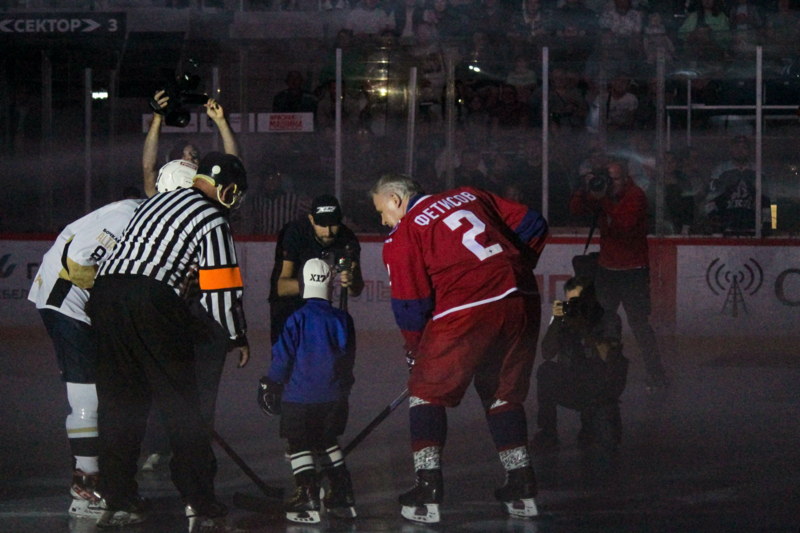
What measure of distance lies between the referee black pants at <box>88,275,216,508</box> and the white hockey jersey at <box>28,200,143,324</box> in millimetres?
368

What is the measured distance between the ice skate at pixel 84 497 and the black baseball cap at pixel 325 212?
5.97 feet

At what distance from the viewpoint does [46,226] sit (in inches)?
472

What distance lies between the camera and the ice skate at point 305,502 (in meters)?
4.90

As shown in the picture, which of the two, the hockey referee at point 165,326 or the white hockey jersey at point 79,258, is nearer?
the hockey referee at point 165,326

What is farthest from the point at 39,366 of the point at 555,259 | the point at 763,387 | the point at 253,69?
the point at 763,387

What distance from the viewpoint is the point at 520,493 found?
15.9ft

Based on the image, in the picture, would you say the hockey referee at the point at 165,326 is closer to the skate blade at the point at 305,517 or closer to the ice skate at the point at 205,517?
the ice skate at the point at 205,517

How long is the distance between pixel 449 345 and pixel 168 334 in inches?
48.8

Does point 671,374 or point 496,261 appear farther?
point 671,374

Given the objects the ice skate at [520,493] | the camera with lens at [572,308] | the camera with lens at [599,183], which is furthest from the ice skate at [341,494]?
the camera with lens at [599,183]

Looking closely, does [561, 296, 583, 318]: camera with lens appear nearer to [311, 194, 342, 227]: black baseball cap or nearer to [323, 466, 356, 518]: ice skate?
[311, 194, 342, 227]: black baseball cap

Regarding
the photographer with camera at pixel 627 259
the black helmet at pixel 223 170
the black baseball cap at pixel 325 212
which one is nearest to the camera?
the black helmet at pixel 223 170

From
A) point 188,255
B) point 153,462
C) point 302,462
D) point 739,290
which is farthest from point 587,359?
point 739,290

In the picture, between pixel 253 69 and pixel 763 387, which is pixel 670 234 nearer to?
pixel 763 387
